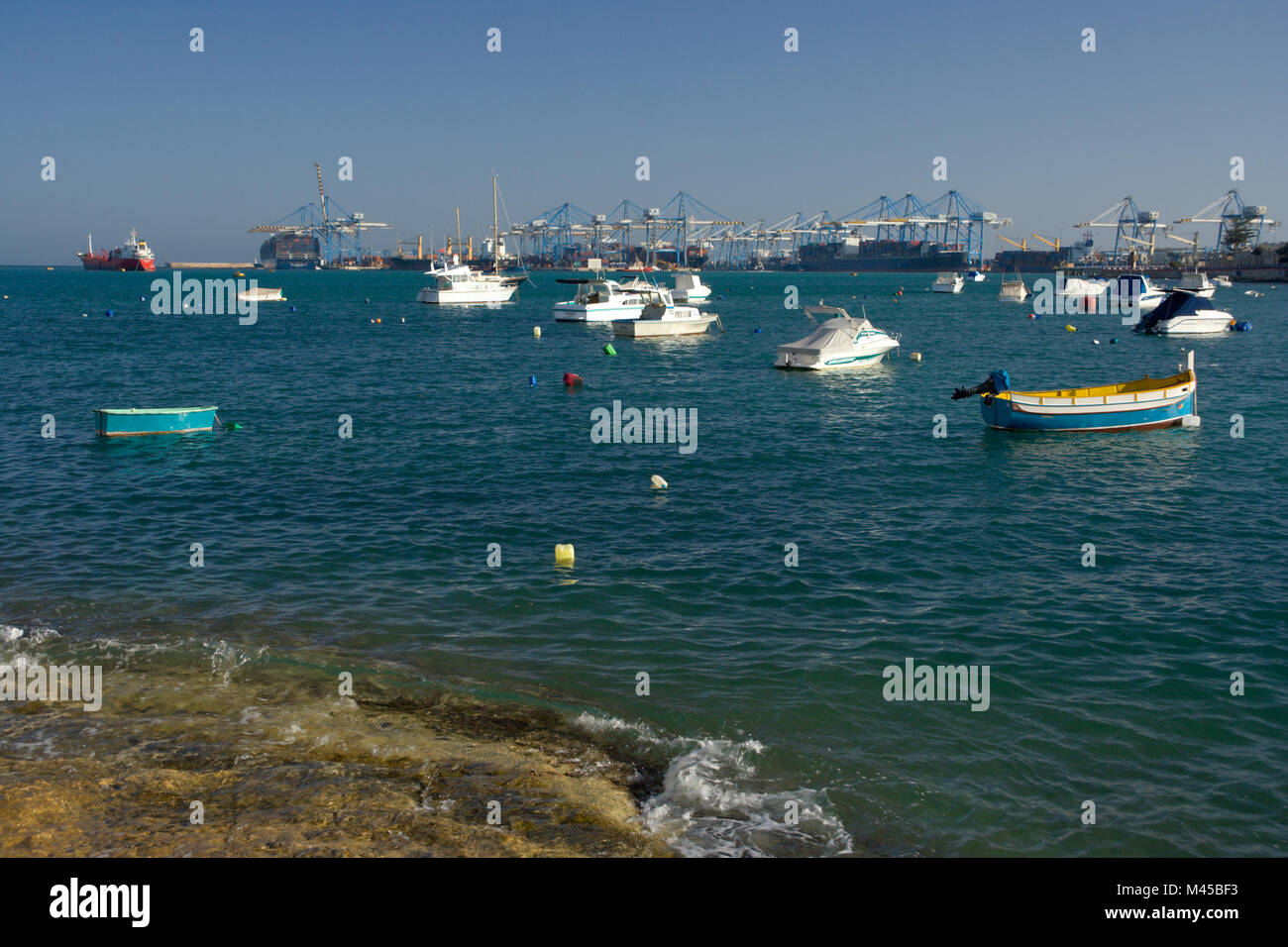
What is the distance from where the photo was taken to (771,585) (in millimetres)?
17656

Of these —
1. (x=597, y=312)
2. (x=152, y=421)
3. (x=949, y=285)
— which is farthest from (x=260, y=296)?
(x=949, y=285)

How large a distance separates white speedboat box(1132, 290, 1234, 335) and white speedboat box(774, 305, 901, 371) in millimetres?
32748

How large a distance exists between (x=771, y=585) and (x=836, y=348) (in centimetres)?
3389

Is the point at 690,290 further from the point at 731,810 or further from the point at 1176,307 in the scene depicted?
the point at 731,810

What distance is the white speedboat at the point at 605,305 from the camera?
7406 centimetres

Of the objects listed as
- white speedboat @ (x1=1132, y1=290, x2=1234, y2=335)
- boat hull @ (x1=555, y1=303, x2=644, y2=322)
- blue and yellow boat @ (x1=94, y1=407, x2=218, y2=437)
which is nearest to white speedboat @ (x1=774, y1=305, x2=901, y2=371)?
boat hull @ (x1=555, y1=303, x2=644, y2=322)

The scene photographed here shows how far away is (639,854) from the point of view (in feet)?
30.2

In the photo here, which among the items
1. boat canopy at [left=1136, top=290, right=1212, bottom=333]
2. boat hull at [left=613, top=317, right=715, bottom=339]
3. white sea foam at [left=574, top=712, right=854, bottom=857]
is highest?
boat canopy at [left=1136, top=290, right=1212, bottom=333]

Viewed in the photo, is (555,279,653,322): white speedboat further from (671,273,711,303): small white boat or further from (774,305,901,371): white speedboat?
(774,305,901,371): white speedboat

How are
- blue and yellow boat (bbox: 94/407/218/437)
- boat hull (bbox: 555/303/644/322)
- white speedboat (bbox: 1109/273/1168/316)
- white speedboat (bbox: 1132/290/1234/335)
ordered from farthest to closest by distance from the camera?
white speedboat (bbox: 1109/273/1168/316)
boat hull (bbox: 555/303/644/322)
white speedboat (bbox: 1132/290/1234/335)
blue and yellow boat (bbox: 94/407/218/437)

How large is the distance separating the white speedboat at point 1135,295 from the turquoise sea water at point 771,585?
64789mm

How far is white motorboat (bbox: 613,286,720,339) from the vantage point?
65.7 meters

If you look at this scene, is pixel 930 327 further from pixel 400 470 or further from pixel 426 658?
pixel 426 658
